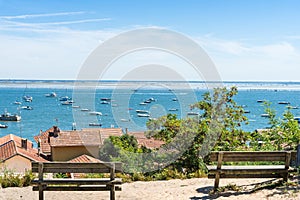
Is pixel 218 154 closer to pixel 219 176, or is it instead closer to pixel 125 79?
pixel 219 176

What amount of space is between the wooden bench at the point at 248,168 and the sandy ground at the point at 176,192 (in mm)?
277

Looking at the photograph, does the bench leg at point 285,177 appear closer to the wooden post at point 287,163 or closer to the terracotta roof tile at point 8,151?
the wooden post at point 287,163

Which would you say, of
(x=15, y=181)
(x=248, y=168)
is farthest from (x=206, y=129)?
(x=15, y=181)

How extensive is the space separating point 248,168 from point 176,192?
144cm

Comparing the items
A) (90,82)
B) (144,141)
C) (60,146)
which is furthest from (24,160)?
(90,82)

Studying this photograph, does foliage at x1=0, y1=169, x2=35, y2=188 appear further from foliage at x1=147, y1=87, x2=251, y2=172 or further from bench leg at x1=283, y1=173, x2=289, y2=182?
bench leg at x1=283, y1=173, x2=289, y2=182

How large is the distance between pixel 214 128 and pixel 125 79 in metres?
3.42

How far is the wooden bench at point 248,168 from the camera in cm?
682

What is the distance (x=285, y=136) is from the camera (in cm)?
1106

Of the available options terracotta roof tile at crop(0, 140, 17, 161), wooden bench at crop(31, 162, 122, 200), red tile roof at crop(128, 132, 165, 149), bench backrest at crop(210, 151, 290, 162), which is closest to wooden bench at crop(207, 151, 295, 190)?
bench backrest at crop(210, 151, 290, 162)

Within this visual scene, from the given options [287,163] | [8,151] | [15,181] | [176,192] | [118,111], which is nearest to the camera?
[287,163]

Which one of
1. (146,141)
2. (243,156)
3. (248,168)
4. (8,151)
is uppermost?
(243,156)

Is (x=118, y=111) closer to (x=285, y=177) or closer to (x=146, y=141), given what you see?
(x=146, y=141)

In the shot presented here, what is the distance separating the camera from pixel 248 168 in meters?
7.16
